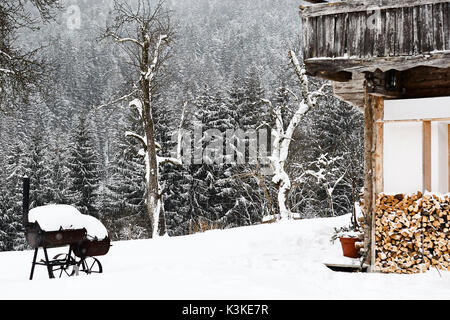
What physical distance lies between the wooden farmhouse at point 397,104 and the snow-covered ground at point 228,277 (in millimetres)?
628

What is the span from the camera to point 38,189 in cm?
4256

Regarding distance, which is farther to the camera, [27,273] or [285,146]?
[285,146]

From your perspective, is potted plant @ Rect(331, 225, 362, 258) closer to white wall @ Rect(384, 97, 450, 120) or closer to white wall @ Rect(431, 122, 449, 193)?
white wall @ Rect(431, 122, 449, 193)

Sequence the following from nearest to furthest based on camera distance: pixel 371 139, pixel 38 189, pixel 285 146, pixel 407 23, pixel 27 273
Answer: pixel 407 23 < pixel 371 139 < pixel 27 273 < pixel 285 146 < pixel 38 189

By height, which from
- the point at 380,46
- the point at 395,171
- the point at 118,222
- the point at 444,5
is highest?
the point at 444,5

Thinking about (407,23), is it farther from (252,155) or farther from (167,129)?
(167,129)

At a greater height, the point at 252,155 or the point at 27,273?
the point at 252,155

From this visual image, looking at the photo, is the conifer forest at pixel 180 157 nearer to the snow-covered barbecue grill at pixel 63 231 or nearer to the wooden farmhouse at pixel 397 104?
the snow-covered barbecue grill at pixel 63 231

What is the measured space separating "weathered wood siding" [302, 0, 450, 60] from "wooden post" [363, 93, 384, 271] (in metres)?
0.95

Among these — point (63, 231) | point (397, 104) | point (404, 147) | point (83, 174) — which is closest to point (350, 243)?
point (404, 147)

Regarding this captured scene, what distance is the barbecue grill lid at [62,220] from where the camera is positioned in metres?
9.20
